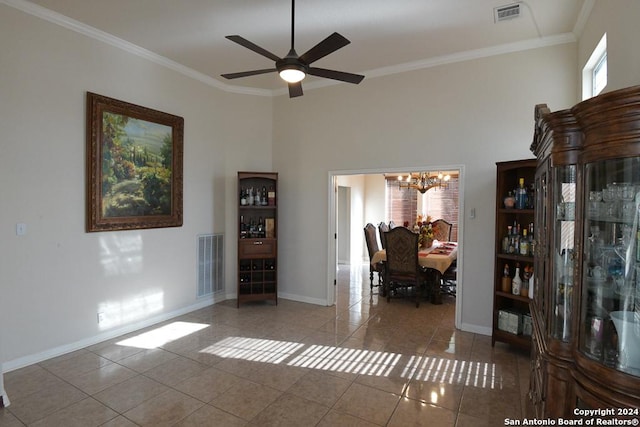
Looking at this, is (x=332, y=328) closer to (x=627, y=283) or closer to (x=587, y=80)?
(x=627, y=283)

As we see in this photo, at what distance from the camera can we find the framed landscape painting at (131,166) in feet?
11.8

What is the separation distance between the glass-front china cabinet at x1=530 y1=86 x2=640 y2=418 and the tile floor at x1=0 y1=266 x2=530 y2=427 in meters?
1.08

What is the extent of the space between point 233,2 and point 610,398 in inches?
148

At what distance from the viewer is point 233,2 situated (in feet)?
10.0

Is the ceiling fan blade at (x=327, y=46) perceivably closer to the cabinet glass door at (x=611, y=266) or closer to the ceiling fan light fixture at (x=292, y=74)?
the ceiling fan light fixture at (x=292, y=74)

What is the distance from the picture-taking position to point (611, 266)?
1542 mm

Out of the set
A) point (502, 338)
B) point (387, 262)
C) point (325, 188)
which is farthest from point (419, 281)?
point (325, 188)

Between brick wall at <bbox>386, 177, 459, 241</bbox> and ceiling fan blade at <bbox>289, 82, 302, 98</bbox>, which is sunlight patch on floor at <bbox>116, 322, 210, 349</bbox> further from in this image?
brick wall at <bbox>386, 177, 459, 241</bbox>

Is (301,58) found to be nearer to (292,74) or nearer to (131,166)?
(292,74)

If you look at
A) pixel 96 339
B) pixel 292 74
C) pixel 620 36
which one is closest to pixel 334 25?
pixel 292 74

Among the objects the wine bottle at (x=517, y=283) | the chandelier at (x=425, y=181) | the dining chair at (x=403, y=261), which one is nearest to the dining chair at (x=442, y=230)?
the chandelier at (x=425, y=181)

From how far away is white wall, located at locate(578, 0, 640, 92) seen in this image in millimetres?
1996

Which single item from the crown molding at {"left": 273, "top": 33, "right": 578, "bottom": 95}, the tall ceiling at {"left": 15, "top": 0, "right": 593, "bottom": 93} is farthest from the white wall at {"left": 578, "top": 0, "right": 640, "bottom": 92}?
the crown molding at {"left": 273, "top": 33, "right": 578, "bottom": 95}

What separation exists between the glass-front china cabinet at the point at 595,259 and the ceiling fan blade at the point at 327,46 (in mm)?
1334
